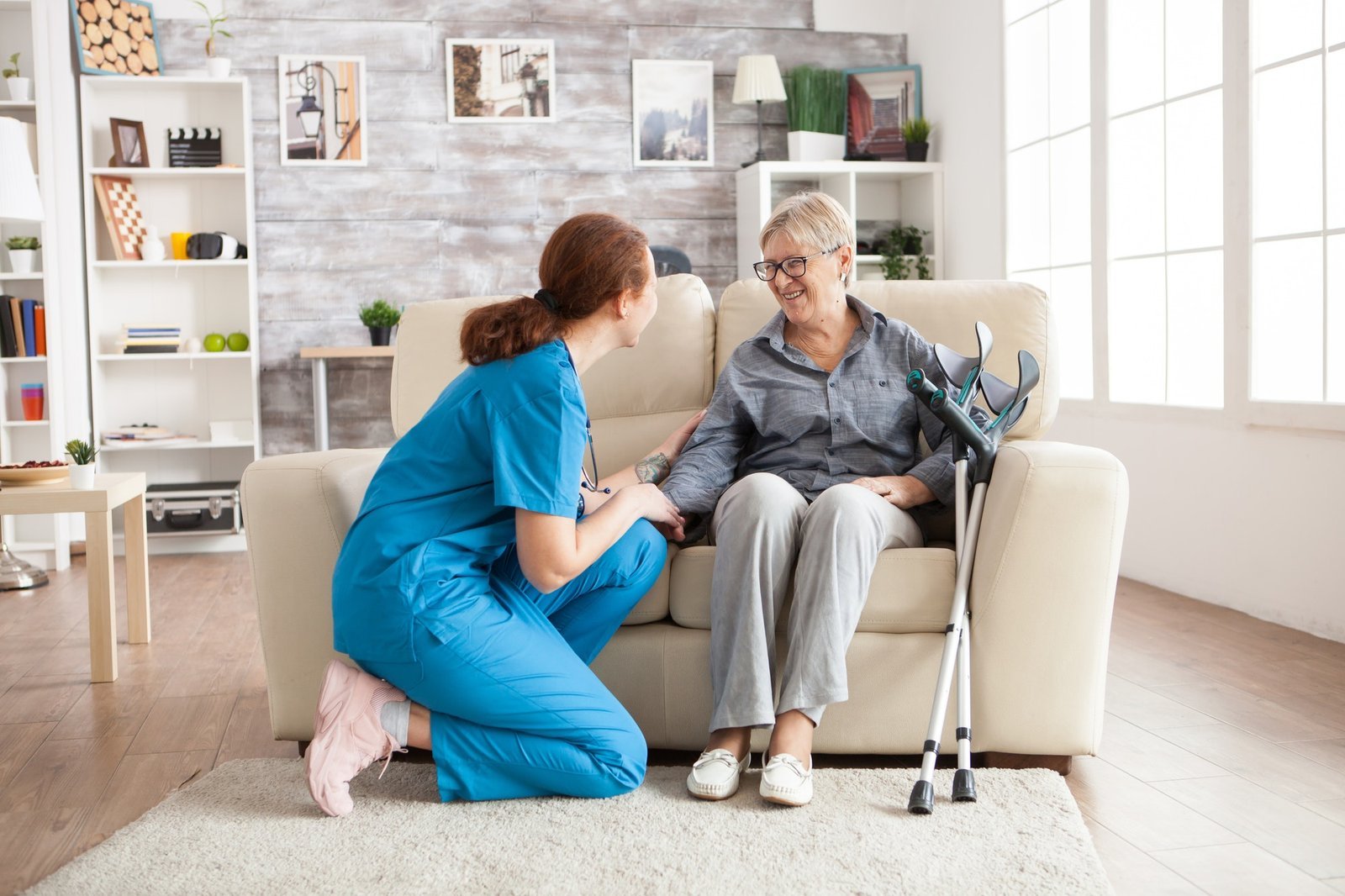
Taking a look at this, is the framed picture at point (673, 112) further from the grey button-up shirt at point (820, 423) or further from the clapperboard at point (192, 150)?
the grey button-up shirt at point (820, 423)

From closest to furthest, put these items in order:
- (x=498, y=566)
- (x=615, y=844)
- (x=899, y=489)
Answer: (x=615, y=844), (x=498, y=566), (x=899, y=489)

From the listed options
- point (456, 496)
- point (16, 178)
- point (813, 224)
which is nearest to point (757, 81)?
point (16, 178)

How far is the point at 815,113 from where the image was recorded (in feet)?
17.9

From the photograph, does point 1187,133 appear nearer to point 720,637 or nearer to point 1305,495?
point 1305,495

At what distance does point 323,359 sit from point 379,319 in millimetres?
287

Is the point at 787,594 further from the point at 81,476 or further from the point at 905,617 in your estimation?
the point at 81,476

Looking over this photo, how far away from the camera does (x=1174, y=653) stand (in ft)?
9.98

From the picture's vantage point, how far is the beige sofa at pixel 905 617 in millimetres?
2125

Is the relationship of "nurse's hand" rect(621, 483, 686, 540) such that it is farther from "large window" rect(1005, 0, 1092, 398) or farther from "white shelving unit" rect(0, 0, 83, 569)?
"white shelving unit" rect(0, 0, 83, 569)

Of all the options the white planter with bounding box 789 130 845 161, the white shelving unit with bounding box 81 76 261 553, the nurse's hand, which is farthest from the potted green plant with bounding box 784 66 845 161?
the nurse's hand

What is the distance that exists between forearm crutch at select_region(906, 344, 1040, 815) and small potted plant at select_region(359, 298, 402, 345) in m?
3.35

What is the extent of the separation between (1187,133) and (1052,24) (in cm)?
100

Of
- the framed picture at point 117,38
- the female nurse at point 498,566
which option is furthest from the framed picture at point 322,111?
the female nurse at point 498,566

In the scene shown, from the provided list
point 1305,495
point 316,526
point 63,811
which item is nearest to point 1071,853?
point 316,526
